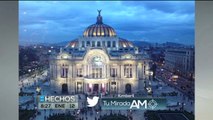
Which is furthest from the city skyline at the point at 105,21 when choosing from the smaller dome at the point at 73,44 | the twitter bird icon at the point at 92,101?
the twitter bird icon at the point at 92,101

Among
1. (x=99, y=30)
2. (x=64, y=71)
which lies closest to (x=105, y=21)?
(x=99, y=30)

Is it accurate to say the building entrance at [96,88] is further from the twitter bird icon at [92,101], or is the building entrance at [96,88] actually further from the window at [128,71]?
the window at [128,71]

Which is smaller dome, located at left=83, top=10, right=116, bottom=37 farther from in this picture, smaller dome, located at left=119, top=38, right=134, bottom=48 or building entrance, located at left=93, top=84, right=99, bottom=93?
building entrance, located at left=93, top=84, right=99, bottom=93

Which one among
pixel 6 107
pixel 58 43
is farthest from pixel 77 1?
pixel 6 107

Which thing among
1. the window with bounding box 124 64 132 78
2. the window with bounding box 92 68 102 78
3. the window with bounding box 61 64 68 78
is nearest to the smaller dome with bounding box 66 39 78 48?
the window with bounding box 61 64 68 78

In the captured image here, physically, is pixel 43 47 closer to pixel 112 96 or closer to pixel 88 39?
pixel 88 39
